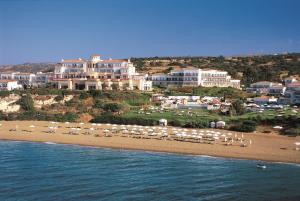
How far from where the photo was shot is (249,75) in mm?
92000

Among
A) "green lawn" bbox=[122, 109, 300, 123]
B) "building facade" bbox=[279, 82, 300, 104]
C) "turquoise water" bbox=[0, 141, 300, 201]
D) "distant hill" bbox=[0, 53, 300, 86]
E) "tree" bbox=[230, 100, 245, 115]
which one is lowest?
"turquoise water" bbox=[0, 141, 300, 201]

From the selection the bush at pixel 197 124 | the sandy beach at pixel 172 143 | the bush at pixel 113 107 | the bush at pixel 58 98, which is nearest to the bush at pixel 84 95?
the bush at pixel 58 98

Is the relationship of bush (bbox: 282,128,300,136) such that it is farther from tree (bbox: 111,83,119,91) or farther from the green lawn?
tree (bbox: 111,83,119,91)

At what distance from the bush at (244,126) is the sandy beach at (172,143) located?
1.28 m

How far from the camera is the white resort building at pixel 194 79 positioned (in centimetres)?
7950

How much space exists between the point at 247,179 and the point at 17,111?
37446 millimetres

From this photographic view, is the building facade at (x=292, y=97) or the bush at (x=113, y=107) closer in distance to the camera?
the bush at (x=113, y=107)

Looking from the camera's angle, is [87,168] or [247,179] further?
[87,168]

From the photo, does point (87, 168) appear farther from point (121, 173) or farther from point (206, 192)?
point (206, 192)

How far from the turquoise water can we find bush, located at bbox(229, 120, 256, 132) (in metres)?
10.7

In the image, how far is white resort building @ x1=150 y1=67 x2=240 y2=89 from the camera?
7950cm

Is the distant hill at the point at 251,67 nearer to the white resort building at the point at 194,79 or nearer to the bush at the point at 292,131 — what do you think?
the white resort building at the point at 194,79

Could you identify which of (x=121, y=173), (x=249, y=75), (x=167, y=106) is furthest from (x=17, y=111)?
(x=249, y=75)

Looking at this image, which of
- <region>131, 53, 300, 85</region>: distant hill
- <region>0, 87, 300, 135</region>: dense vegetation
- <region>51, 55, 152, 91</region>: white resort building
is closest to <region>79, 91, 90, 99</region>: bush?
<region>0, 87, 300, 135</region>: dense vegetation
